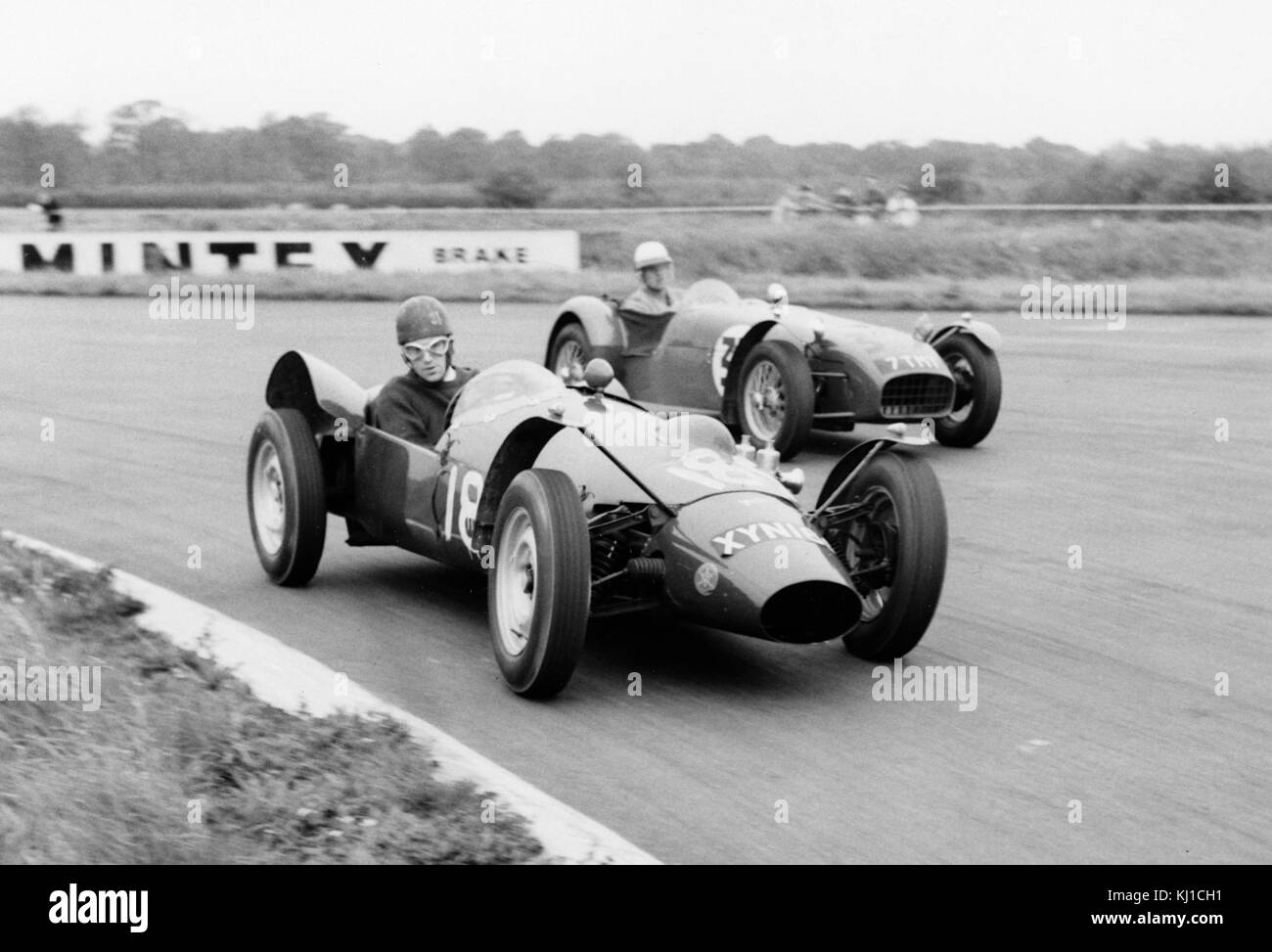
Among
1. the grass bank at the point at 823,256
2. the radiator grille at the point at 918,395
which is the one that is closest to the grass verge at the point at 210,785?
the radiator grille at the point at 918,395

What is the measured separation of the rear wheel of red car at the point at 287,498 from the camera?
7195 mm

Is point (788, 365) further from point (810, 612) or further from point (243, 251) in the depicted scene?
point (243, 251)

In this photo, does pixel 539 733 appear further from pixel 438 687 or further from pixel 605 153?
pixel 605 153

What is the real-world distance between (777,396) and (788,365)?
0.99 ft

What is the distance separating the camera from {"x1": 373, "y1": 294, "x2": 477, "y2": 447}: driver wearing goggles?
7398 mm

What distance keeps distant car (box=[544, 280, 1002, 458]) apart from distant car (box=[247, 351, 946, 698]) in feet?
12.2

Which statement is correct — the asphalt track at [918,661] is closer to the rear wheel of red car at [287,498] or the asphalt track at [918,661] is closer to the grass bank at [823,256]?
the rear wheel of red car at [287,498]

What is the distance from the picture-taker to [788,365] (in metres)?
10.6

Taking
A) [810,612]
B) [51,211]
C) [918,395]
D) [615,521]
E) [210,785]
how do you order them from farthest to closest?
[51,211] → [918,395] → [615,521] → [810,612] → [210,785]

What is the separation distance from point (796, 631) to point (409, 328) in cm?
256

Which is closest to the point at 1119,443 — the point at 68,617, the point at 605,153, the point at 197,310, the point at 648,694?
the point at 648,694

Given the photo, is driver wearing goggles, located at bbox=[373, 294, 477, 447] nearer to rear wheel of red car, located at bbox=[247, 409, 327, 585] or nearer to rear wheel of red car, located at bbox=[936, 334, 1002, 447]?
rear wheel of red car, located at bbox=[247, 409, 327, 585]

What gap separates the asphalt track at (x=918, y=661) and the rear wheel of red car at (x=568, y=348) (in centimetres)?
187

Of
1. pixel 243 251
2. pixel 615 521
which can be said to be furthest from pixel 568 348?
pixel 243 251
